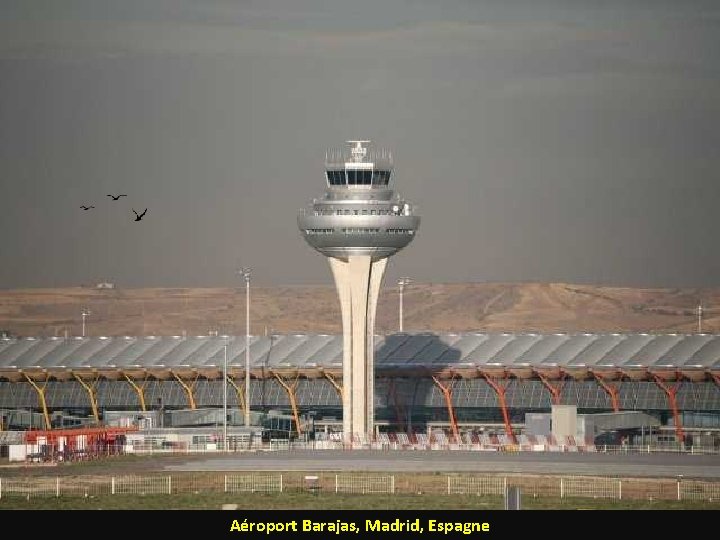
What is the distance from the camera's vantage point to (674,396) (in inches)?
7643

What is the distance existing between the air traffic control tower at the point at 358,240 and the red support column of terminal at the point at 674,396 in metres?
29.5

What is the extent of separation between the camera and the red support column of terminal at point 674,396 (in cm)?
18512

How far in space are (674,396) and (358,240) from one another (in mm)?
37087

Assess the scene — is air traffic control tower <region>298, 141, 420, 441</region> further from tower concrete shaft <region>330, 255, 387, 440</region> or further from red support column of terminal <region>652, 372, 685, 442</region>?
red support column of terminal <region>652, 372, 685, 442</region>

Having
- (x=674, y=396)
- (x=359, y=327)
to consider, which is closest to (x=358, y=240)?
(x=359, y=327)

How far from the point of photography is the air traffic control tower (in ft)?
600

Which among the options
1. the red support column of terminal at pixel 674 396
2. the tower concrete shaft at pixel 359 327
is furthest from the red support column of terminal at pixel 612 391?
the tower concrete shaft at pixel 359 327

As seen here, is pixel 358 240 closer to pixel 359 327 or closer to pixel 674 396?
pixel 359 327

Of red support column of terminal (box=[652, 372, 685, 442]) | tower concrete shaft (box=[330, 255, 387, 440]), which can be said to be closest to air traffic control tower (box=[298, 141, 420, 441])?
tower concrete shaft (box=[330, 255, 387, 440])

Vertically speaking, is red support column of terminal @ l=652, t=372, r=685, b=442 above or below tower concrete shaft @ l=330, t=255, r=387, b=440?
below

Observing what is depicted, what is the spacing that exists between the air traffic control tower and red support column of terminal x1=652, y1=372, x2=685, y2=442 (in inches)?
1160
